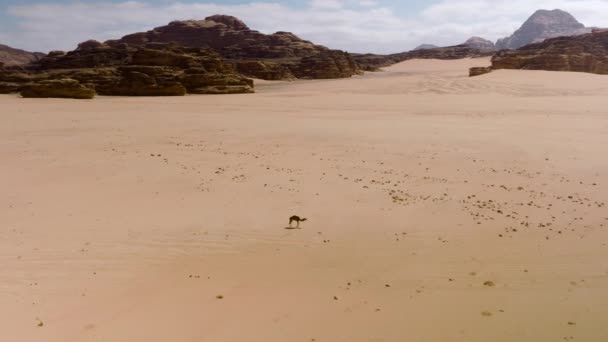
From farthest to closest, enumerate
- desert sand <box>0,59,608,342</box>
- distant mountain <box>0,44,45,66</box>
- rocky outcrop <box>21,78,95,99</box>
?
distant mountain <box>0,44,45,66</box>
rocky outcrop <box>21,78,95,99</box>
desert sand <box>0,59,608,342</box>

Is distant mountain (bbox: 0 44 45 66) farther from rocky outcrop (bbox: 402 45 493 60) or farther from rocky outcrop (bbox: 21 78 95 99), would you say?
rocky outcrop (bbox: 402 45 493 60)

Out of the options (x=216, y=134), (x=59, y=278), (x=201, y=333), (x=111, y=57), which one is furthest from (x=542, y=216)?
(x=111, y=57)

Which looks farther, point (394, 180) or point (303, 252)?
point (394, 180)

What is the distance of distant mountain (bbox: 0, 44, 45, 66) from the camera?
93688 mm

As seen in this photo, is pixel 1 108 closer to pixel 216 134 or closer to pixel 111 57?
pixel 216 134

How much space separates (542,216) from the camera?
283 inches

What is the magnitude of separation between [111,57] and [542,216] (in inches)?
2104

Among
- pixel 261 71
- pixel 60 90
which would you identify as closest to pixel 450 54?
pixel 261 71

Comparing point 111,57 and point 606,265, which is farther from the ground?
point 111,57

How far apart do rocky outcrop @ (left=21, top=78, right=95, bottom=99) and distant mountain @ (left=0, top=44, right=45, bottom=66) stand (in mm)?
74011

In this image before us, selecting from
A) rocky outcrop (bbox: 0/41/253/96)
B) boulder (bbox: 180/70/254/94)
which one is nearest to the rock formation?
rocky outcrop (bbox: 0/41/253/96)

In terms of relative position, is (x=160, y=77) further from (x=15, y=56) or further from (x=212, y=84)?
(x=15, y=56)

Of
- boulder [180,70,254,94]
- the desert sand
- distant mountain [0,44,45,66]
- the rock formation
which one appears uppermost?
distant mountain [0,44,45,66]

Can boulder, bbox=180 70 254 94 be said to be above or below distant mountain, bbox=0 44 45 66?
below
